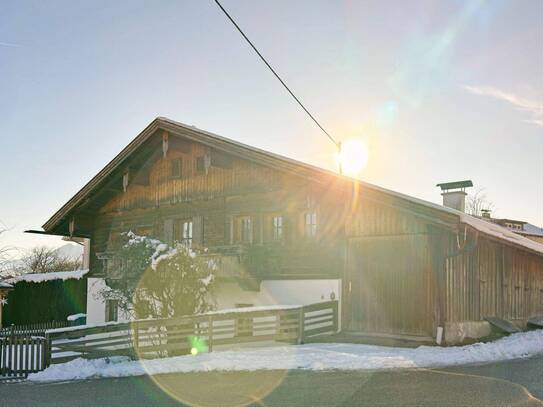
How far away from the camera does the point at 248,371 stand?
13.0 metres

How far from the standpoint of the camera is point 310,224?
66.0 ft

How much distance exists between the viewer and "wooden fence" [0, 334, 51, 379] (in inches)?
588

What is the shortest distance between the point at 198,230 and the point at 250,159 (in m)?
4.17

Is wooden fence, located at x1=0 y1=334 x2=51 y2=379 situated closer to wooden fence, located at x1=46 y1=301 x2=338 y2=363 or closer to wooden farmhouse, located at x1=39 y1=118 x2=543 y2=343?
wooden fence, located at x1=46 y1=301 x2=338 y2=363

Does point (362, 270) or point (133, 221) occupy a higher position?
point (133, 221)

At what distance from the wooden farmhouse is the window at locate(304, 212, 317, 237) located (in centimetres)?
4

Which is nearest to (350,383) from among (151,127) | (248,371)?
(248,371)

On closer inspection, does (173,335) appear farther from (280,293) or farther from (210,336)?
(280,293)

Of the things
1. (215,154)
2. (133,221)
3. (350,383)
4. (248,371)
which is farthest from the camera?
(133,221)

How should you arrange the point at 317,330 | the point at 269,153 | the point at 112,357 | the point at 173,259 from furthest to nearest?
the point at 269,153 → the point at 317,330 → the point at 173,259 → the point at 112,357

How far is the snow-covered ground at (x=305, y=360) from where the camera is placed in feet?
43.2

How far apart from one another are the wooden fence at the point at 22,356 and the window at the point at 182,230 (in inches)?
369

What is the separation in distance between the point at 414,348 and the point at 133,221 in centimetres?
1408

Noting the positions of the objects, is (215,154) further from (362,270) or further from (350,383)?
(350,383)
